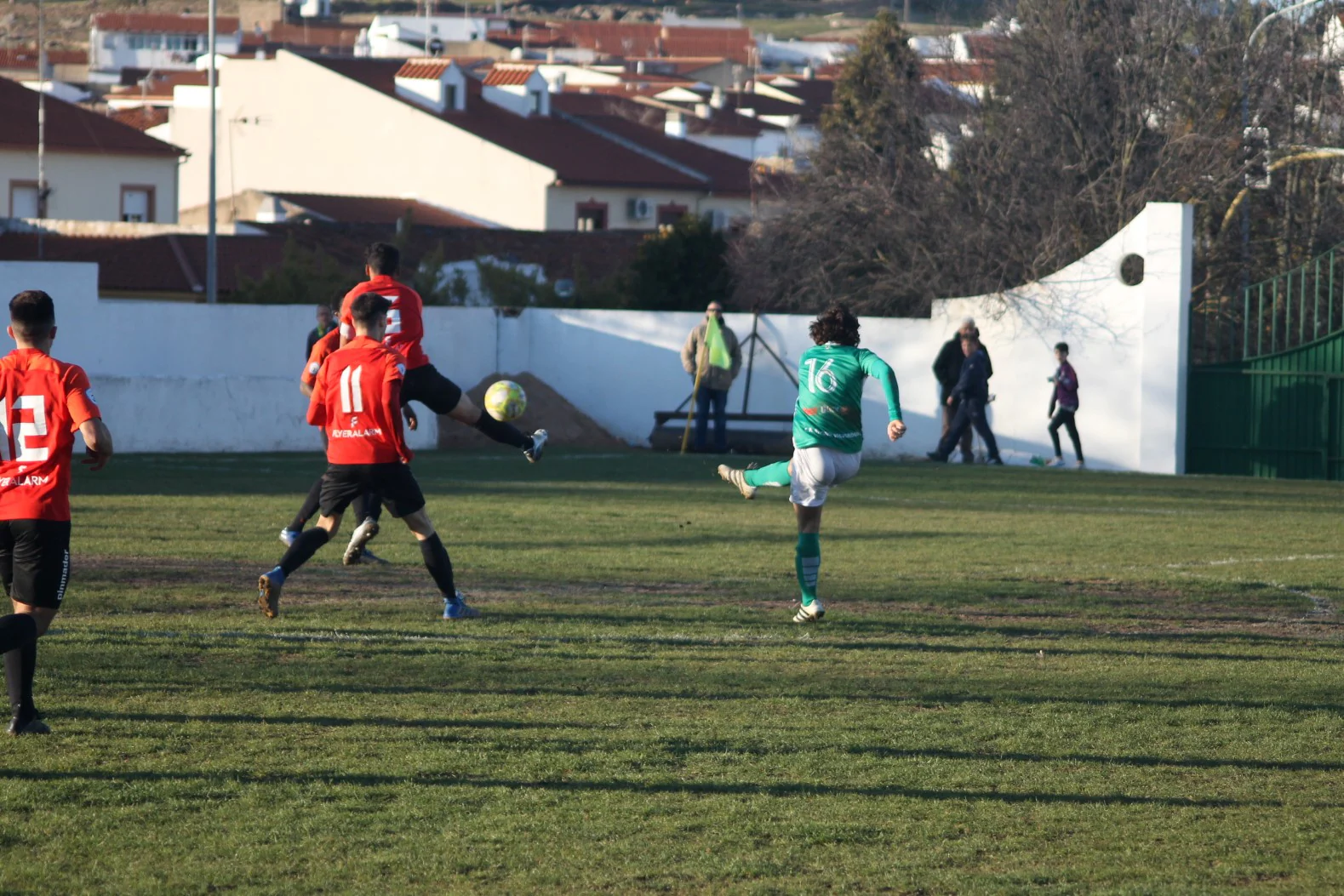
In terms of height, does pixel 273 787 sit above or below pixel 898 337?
below

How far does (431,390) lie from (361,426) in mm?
1368

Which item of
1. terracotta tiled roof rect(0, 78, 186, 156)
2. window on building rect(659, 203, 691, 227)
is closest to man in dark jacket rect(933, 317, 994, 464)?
window on building rect(659, 203, 691, 227)

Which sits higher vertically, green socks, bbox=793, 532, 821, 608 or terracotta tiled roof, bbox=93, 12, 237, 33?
terracotta tiled roof, bbox=93, 12, 237, 33

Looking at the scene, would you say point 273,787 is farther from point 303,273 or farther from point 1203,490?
point 303,273

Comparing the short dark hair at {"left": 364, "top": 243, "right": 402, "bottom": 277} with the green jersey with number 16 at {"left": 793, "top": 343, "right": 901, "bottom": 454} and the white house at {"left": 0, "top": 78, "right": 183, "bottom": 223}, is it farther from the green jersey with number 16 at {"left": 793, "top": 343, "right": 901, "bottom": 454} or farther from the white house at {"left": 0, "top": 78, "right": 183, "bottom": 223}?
the white house at {"left": 0, "top": 78, "right": 183, "bottom": 223}

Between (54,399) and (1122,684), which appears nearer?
(54,399)

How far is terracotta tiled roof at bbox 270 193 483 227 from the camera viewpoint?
4941cm

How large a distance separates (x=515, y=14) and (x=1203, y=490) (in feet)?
490

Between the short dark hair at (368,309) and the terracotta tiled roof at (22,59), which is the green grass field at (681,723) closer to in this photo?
the short dark hair at (368,309)

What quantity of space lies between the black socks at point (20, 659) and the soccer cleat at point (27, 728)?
0.02 meters

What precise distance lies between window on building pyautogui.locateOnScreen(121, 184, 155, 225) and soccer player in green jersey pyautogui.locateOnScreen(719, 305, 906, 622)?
1855 inches

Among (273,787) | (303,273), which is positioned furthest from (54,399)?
(303,273)

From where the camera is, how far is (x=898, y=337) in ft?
80.3

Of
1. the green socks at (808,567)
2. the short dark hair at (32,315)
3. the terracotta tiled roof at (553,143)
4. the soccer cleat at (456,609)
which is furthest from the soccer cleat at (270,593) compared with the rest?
the terracotta tiled roof at (553,143)
